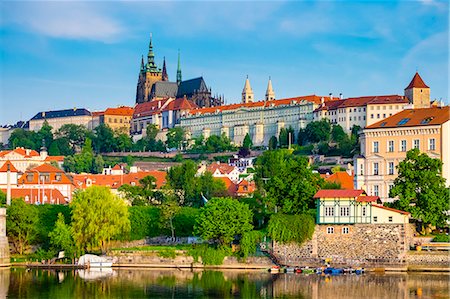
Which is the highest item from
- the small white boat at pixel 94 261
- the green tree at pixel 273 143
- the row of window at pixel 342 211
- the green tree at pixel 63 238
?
the green tree at pixel 273 143

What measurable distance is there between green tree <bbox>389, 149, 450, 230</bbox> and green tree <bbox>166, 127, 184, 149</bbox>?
103 meters

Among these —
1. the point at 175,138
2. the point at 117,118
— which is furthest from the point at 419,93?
the point at 117,118

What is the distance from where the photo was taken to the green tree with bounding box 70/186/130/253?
5409cm

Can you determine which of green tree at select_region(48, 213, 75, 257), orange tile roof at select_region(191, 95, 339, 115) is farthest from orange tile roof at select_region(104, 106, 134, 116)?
green tree at select_region(48, 213, 75, 257)

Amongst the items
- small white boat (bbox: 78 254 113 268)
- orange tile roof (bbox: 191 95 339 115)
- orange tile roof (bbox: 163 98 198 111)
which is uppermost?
orange tile roof (bbox: 163 98 198 111)

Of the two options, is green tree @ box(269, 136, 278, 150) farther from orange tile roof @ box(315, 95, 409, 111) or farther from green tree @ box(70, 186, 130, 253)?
green tree @ box(70, 186, 130, 253)

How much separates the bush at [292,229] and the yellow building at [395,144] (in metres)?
10.3

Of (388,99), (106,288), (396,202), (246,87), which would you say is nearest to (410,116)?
(396,202)

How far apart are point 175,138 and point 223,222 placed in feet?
345

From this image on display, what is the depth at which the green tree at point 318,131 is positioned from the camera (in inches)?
5202

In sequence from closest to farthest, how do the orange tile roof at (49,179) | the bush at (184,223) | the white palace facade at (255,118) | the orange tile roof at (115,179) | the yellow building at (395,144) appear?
the bush at (184,223) < the yellow building at (395,144) < the orange tile roof at (49,179) < the orange tile roof at (115,179) < the white palace facade at (255,118)

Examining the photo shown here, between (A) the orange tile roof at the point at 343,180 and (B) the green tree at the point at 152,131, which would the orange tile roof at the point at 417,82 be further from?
(B) the green tree at the point at 152,131

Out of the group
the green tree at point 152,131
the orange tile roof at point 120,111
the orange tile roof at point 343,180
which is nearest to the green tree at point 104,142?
the green tree at point 152,131

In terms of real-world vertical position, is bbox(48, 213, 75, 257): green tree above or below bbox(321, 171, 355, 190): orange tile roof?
below
